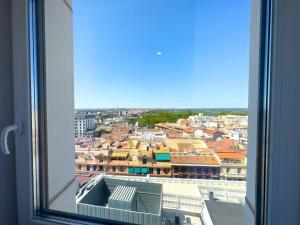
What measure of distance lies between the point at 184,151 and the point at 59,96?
0.65 metres

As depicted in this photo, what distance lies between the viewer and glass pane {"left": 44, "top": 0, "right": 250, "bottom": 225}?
712mm

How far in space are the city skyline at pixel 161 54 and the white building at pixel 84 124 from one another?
6 centimetres

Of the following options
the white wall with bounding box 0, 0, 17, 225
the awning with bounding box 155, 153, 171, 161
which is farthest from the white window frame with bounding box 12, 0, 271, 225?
the awning with bounding box 155, 153, 171, 161

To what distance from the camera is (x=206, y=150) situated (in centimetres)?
73

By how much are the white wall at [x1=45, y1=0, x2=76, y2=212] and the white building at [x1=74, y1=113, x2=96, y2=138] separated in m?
0.03

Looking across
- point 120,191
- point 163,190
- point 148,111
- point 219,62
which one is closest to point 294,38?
point 219,62

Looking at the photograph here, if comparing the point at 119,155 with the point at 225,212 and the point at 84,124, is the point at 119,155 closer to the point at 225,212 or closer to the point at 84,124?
the point at 84,124

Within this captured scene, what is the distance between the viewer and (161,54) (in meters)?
0.88

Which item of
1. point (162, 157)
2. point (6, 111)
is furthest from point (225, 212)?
point (6, 111)

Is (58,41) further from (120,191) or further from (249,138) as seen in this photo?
(249,138)

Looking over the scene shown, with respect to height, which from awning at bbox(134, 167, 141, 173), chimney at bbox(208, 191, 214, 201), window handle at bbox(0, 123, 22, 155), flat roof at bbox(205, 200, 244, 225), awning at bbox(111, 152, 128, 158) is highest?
window handle at bbox(0, 123, 22, 155)

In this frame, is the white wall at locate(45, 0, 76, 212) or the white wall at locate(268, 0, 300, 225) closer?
the white wall at locate(268, 0, 300, 225)

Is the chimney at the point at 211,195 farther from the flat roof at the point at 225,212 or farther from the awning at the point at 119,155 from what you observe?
the awning at the point at 119,155

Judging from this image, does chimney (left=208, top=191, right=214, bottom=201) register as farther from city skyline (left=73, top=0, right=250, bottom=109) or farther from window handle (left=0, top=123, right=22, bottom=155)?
window handle (left=0, top=123, right=22, bottom=155)
